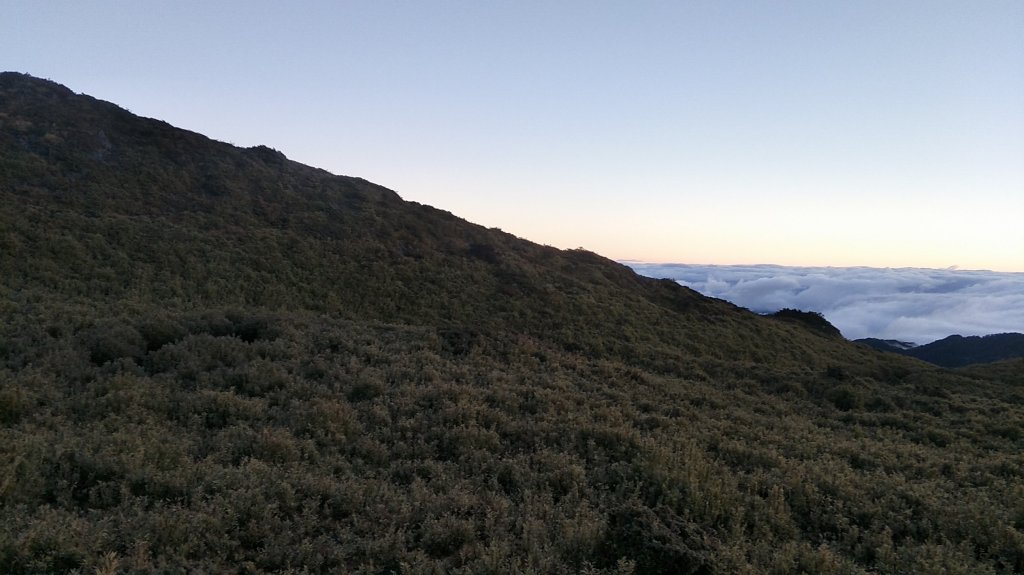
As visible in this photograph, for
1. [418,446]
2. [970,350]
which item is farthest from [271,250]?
[970,350]

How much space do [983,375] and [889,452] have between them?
22494mm

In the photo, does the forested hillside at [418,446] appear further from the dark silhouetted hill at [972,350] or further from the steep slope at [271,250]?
the dark silhouetted hill at [972,350]

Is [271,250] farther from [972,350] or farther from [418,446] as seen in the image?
[972,350]

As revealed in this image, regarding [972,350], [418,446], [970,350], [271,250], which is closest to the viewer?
[418,446]

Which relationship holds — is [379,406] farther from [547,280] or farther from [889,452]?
[547,280]

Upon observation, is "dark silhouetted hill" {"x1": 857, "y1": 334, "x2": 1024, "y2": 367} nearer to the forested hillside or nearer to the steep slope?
the steep slope

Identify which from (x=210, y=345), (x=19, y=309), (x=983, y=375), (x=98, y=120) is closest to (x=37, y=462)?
(x=210, y=345)

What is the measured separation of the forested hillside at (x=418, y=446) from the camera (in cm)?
463

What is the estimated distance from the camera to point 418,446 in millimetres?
7020

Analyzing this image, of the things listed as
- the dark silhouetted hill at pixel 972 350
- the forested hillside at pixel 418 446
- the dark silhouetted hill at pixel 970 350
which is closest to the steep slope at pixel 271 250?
the forested hillside at pixel 418 446

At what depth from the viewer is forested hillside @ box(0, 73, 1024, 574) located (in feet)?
15.2

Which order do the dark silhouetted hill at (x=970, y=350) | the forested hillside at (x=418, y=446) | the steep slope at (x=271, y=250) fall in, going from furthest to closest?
the dark silhouetted hill at (x=970, y=350)
the steep slope at (x=271, y=250)
the forested hillside at (x=418, y=446)

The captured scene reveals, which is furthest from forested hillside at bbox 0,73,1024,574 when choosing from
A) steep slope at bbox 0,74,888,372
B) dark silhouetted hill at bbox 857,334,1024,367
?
dark silhouetted hill at bbox 857,334,1024,367

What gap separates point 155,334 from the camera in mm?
10961
